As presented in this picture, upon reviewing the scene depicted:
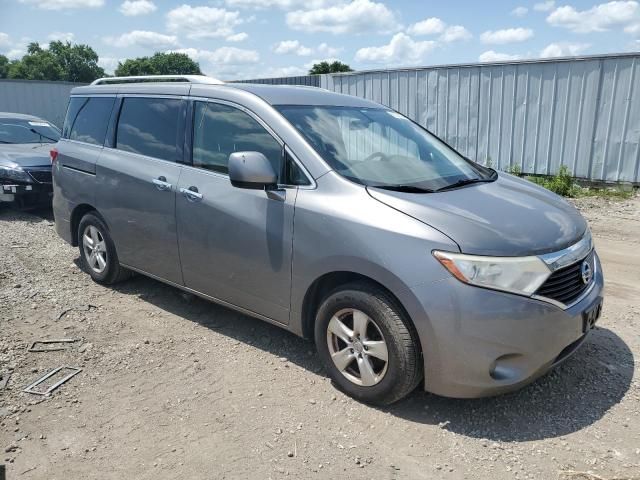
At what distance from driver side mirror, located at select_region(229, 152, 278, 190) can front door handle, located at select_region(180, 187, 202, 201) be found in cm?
59

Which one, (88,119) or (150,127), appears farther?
(88,119)

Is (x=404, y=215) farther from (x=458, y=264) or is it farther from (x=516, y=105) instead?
(x=516, y=105)

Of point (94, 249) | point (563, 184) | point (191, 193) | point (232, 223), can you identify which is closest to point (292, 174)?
point (232, 223)

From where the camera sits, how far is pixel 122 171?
445cm

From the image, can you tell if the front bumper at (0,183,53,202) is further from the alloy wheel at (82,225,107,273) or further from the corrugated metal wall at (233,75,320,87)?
the corrugated metal wall at (233,75,320,87)

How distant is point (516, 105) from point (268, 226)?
354 inches

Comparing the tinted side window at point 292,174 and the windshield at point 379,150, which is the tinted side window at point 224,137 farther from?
the windshield at point 379,150

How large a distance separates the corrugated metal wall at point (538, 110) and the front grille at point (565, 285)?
796cm

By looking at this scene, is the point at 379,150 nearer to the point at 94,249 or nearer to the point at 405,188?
the point at 405,188

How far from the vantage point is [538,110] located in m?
10.4

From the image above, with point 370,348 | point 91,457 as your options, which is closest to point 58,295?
point 91,457

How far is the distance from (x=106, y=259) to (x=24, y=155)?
4695mm

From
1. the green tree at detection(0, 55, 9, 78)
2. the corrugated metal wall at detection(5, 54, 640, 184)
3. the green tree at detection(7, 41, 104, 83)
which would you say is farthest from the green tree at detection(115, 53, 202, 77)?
the corrugated metal wall at detection(5, 54, 640, 184)

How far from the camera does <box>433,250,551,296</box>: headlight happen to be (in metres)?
2.62
